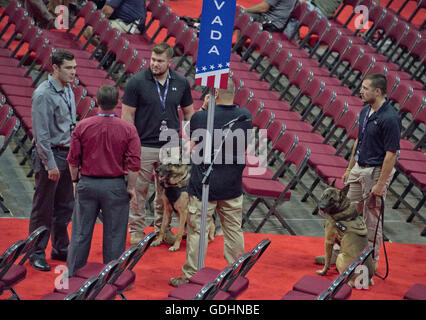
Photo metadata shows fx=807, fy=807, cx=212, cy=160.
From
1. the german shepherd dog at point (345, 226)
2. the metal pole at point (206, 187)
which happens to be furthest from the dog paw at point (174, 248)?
the german shepherd dog at point (345, 226)

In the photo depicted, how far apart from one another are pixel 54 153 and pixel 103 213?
2.34 feet

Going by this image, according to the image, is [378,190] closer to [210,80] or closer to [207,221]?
[207,221]

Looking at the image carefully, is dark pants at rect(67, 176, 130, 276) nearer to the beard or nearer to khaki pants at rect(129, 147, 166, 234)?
khaki pants at rect(129, 147, 166, 234)

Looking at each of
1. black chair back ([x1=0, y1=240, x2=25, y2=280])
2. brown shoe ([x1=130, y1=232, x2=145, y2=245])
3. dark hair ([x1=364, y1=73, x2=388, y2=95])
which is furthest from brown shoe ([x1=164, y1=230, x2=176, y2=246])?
dark hair ([x1=364, y1=73, x2=388, y2=95])

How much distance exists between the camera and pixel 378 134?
20.2 feet

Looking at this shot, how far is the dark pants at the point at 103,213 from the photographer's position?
5.49 meters

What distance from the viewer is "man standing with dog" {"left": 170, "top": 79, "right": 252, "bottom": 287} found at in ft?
18.5

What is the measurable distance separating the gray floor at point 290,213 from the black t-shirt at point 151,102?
130 centimetres

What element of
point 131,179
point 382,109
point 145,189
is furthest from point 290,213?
point 131,179

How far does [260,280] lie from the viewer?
20.2 feet

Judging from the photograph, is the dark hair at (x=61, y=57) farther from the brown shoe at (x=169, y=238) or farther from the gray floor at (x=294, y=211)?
the gray floor at (x=294, y=211)

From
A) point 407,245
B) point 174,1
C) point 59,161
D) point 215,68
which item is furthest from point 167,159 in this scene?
point 174,1

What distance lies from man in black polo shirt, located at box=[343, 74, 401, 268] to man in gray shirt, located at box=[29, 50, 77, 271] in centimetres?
222
